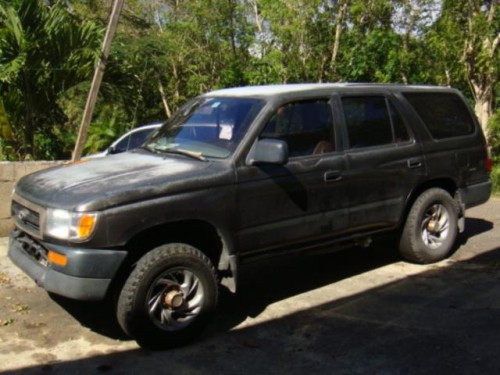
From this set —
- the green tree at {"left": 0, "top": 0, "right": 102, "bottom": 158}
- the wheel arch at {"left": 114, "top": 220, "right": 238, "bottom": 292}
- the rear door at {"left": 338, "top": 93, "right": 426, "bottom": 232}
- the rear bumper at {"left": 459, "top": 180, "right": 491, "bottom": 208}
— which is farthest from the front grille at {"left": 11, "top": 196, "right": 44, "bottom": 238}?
the rear bumper at {"left": 459, "top": 180, "right": 491, "bottom": 208}

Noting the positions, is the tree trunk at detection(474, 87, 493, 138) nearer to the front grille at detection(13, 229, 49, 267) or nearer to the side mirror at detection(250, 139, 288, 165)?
the side mirror at detection(250, 139, 288, 165)

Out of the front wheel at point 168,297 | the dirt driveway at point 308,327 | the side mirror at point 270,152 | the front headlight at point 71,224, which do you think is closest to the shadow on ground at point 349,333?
the dirt driveway at point 308,327

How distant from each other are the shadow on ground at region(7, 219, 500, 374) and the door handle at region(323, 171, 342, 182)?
1.10 metres

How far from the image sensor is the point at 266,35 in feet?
47.5

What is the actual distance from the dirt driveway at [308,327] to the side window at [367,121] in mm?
1390

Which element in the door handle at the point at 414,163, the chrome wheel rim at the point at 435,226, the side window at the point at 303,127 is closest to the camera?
the side window at the point at 303,127

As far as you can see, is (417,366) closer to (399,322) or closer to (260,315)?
(399,322)

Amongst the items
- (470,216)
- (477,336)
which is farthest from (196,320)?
(470,216)

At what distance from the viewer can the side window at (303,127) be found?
5.29 meters

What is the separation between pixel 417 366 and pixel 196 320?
161 centimetres

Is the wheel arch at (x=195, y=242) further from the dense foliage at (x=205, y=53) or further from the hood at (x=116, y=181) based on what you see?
the dense foliage at (x=205, y=53)

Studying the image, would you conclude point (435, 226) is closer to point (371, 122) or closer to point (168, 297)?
point (371, 122)

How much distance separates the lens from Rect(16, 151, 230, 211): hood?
14.3 feet

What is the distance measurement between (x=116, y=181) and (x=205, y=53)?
12364 millimetres
